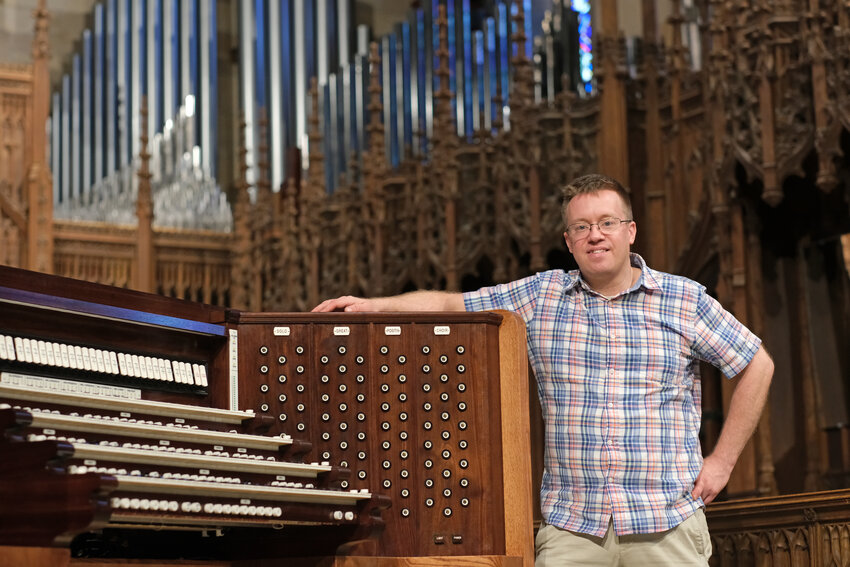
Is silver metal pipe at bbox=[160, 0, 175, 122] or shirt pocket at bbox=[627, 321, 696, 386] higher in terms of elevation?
silver metal pipe at bbox=[160, 0, 175, 122]

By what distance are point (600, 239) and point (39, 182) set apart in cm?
737

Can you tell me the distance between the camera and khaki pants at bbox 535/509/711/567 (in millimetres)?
3559

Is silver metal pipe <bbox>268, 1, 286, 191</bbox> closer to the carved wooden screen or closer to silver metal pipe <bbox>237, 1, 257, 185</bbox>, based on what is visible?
silver metal pipe <bbox>237, 1, 257, 185</bbox>

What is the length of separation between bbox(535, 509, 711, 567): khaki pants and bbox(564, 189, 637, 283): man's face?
700mm

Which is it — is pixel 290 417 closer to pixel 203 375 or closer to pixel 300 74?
pixel 203 375

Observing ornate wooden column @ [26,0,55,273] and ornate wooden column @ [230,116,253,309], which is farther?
ornate wooden column @ [230,116,253,309]

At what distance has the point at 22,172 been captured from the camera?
10.2 metres

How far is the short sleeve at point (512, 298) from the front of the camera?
395cm

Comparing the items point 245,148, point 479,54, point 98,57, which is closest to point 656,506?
point 479,54

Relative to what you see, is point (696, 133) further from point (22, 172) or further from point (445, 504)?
point (22, 172)

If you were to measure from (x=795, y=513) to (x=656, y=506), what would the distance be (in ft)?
5.23

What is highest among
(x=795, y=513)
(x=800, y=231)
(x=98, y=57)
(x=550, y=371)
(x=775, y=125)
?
(x=98, y=57)

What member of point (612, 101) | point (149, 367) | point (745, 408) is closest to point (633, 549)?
point (745, 408)

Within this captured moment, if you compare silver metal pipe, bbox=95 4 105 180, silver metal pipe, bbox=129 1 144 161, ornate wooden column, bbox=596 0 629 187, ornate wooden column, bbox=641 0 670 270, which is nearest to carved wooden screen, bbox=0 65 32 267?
silver metal pipe, bbox=95 4 105 180
